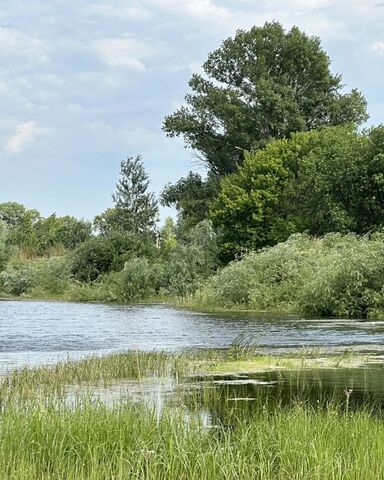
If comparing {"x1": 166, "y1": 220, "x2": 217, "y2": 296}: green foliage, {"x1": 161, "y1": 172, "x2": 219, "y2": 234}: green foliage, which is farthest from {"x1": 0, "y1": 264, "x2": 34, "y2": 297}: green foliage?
{"x1": 166, "y1": 220, "x2": 217, "y2": 296}: green foliage

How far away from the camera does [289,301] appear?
43.1 meters

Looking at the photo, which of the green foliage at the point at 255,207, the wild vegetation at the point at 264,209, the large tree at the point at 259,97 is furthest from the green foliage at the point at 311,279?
the large tree at the point at 259,97

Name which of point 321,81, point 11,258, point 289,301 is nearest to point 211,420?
point 289,301

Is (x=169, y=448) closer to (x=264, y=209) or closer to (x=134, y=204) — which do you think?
(x=264, y=209)

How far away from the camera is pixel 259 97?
67.4 metres

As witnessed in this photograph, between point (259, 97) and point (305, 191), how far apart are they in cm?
1320

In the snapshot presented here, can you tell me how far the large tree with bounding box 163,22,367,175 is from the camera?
69.2 metres

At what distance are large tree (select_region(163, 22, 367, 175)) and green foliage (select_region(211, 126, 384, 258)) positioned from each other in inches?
214

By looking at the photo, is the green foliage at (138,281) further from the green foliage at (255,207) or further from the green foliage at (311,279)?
the green foliage at (311,279)

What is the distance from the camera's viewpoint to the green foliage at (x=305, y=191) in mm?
50938

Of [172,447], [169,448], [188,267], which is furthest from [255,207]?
[172,447]

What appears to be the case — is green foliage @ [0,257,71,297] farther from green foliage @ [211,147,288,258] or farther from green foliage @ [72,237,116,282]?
green foliage @ [211,147,288,258]

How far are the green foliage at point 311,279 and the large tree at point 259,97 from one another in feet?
69.6

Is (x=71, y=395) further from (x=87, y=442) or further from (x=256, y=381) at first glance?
(x=87, y=442)
